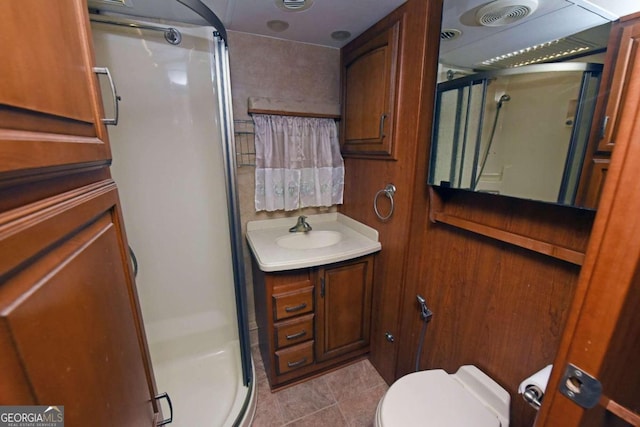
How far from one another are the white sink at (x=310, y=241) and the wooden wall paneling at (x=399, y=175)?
106 millimetres

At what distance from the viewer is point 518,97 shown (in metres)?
0.95

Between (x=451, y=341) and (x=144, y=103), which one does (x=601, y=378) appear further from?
(x=144, y=103)

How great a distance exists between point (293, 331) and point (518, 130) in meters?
1.49

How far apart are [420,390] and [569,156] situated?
105cm

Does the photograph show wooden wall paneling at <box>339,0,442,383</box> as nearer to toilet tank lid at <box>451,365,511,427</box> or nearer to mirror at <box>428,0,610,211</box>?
mirror at <box>428,0,610,211</box>

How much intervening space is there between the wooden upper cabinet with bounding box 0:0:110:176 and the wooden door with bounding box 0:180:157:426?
2.8 inches

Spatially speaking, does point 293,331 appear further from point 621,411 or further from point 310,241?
point 621,411

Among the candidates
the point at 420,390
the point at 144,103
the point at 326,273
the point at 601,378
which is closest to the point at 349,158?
the point at 326,273

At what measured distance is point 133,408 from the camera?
2.09 ft

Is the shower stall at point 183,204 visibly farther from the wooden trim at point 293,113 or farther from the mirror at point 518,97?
the mirror at point 518,97

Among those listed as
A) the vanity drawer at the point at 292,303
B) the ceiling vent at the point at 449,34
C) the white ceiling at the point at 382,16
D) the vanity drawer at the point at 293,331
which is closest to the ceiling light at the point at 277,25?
the white ceiling at the point at 382,16

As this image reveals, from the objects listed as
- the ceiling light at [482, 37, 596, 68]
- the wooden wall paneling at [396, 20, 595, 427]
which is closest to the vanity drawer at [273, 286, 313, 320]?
the wooden wall paneling at [396, 20, 595, 427]

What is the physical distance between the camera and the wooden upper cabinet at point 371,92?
4.81 feet

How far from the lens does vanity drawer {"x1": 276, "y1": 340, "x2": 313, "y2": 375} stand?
163 cm
